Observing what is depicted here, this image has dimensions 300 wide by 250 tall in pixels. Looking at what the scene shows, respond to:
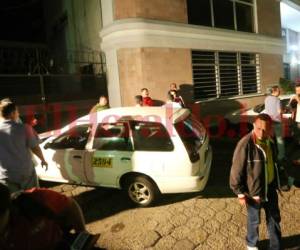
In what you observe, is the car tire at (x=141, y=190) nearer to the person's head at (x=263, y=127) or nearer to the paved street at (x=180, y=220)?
the paved street at (x=180, y=220)

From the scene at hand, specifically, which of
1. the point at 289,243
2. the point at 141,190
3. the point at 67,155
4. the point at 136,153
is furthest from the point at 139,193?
the point at 289,243

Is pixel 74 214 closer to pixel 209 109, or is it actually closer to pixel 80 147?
pixel 80 147

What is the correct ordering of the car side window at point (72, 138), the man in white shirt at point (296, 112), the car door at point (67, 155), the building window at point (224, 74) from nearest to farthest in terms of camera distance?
the car door at point (67, 155) → the car side window at point (72, 138) → the man in white shirt at point (296, 112) → the building window at point (224, 74)

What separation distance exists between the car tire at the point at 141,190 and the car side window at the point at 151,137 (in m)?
0.50

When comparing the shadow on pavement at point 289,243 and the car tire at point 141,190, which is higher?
the car tire at point 141,190

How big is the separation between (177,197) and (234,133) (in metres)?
4.49

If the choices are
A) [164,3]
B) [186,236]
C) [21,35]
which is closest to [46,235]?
[186,236]

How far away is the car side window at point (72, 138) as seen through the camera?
5453mm

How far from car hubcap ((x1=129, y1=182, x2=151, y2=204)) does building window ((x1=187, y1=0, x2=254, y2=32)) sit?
8402mm

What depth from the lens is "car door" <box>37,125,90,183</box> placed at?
527 centimetres

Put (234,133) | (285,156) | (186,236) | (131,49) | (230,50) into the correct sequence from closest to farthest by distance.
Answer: (186,236), (285,156), (234,133), (131,49), (230,50)

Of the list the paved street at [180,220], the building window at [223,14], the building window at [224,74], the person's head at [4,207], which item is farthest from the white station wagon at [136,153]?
the building window at [223,14]

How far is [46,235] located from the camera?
5.59ft

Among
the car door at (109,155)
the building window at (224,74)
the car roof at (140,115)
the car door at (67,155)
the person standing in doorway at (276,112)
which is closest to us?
the car roof at (140,115)
